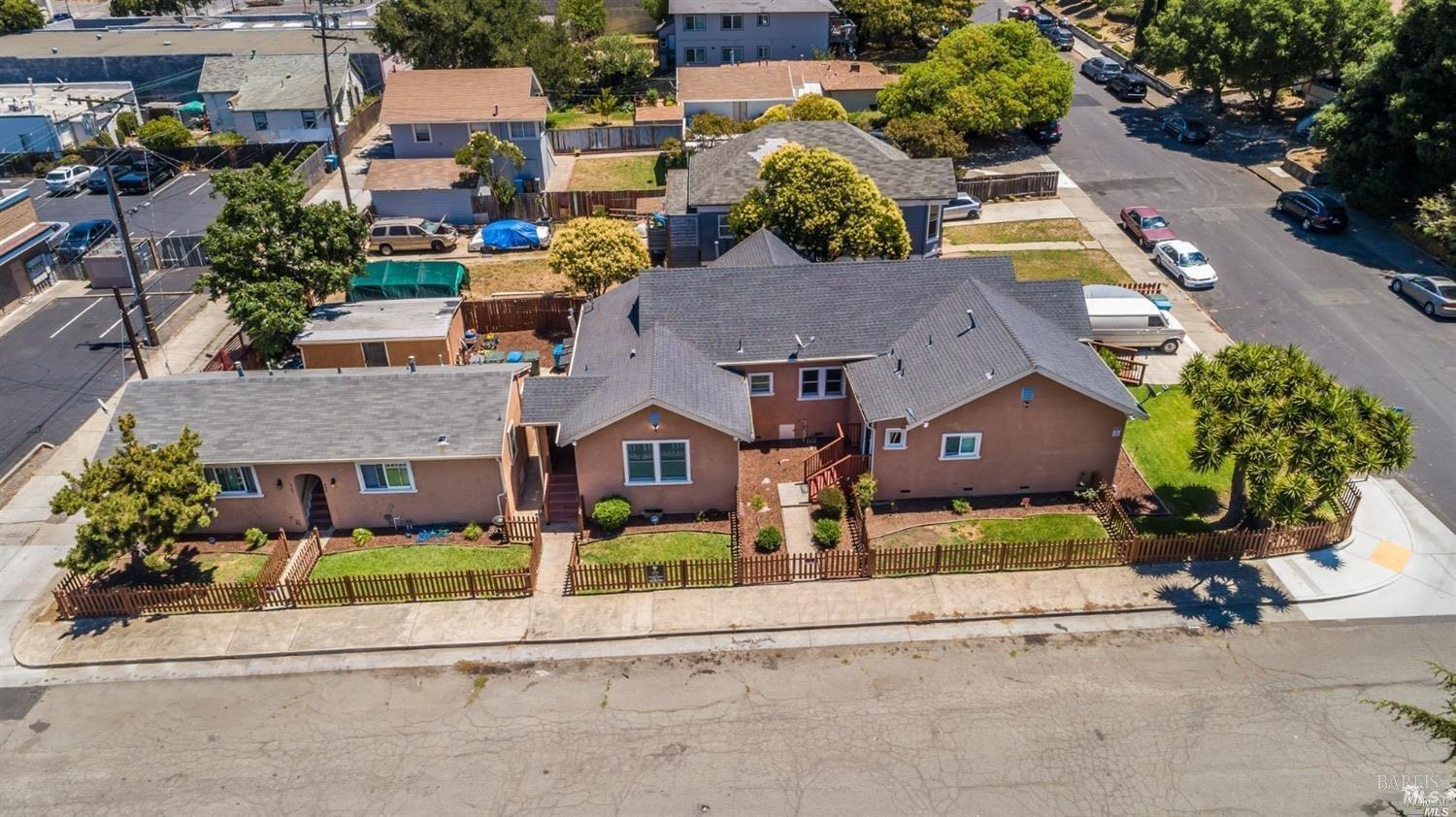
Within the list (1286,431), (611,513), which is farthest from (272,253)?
(1286,431)

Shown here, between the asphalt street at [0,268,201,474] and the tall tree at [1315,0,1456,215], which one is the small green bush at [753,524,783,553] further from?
the tall tree at [1315,0,1456,215]

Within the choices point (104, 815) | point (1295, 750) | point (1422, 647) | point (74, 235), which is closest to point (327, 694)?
Answer: point (104, 815)

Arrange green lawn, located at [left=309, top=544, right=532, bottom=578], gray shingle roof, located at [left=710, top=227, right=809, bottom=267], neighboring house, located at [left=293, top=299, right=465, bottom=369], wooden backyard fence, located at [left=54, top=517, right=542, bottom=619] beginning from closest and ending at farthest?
wooden backyard fence, located at [left=54, top=517, right=542, bottom=619], green lawn, located at [left=309, top=544, right=532, bottom=578], neighboring house, located at [left=293, top=299, right=465, bottom=369], gray shingle roof, located at [left=710, top=227, right=809, bottom=267]

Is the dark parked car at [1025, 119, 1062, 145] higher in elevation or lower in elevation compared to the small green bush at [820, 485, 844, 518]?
higher

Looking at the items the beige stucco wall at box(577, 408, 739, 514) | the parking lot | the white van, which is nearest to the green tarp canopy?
the beige stucco wall at box(577, 408, 739, 514)

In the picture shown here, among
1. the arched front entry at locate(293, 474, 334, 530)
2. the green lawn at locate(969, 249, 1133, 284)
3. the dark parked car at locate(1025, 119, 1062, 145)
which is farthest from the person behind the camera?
the dark parked car at locate(1025, 119, 1062, 145)

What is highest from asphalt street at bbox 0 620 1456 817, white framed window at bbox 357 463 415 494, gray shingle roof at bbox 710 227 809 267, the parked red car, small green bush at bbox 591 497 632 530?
gray shingle roof at bbox 710 227 809 267

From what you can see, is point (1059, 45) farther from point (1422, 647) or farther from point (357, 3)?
point (357, 3)

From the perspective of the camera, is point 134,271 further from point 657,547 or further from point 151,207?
point 657,547
